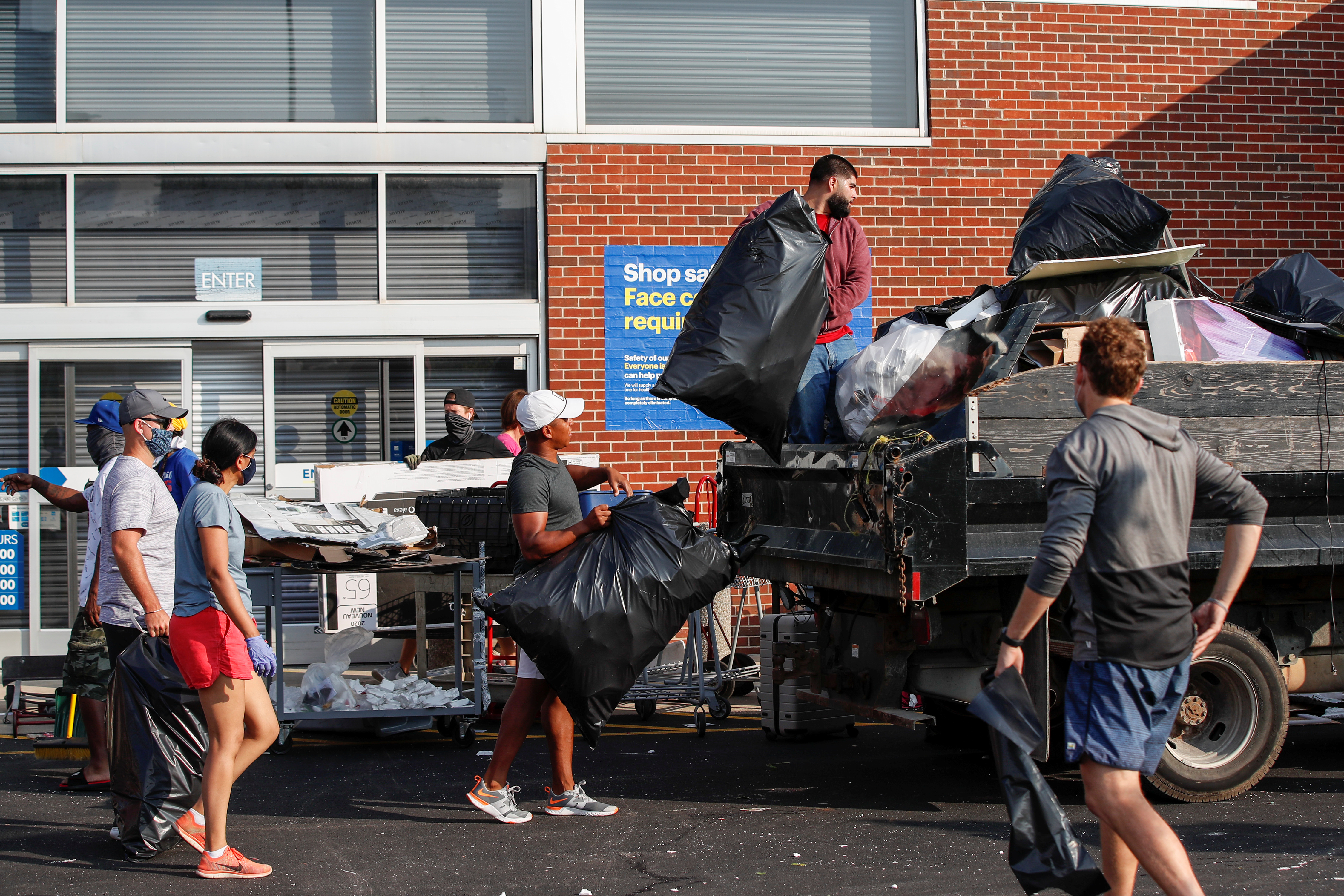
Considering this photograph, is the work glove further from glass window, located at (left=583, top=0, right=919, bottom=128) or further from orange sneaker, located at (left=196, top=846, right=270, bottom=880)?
glass window, located at (left=583, top=0, right=919, bottom=128)

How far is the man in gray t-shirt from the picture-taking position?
4965mm

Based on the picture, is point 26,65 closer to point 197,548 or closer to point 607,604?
point 197,548

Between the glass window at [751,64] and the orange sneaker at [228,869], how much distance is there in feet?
23.4

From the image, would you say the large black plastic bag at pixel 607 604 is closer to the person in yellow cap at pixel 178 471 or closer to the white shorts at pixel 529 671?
the white shorts at pixel 529 671

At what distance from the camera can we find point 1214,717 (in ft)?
17.8

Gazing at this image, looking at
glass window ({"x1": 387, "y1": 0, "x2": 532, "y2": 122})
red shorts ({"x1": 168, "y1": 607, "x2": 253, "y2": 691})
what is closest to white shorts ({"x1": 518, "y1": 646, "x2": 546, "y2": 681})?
red shorts ({"x1": 168, "y1": 607, "x2": 253, "y2": 691})

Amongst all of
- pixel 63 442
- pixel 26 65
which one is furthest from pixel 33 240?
pixel 63 442

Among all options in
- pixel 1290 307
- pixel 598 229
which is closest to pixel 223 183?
pixel 598 229

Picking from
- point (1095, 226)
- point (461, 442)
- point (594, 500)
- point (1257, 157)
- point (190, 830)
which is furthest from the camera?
point (1257, 157)

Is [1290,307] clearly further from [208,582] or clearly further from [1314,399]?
[208,582]

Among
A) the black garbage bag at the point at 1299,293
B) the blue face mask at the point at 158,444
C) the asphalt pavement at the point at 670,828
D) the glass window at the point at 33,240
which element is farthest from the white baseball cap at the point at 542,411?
the glass window at the point at 33,240

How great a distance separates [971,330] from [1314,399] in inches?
59.7

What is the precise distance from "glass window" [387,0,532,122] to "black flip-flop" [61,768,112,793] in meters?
5.91

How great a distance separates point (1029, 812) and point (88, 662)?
4.81 meters
